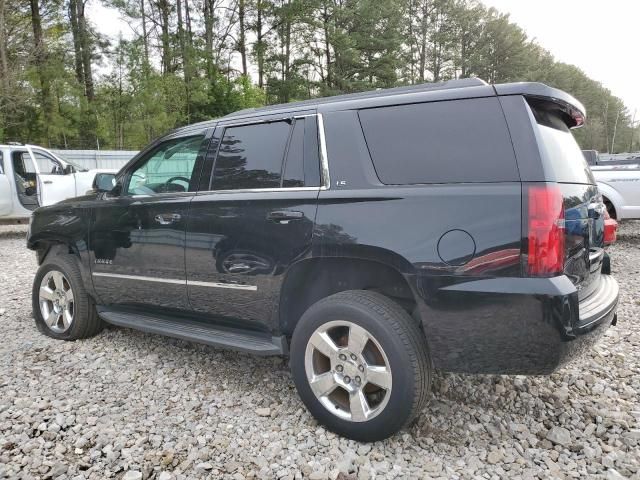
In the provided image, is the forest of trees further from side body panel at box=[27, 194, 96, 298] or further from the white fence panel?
side body panel at box=[27, 194, 96, 298]

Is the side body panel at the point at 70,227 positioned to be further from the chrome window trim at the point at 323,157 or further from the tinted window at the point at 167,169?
the chrome window trim at the point at 323,157

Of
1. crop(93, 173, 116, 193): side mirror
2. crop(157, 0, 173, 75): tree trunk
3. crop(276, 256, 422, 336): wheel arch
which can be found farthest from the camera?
crop(157, 0, 173, 75): tree trunk

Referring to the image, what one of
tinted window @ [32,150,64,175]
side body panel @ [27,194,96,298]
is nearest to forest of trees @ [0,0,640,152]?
tinted window @ [32,150,64,175]

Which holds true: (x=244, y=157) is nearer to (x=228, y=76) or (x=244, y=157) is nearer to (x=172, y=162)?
(x=172, y=162)

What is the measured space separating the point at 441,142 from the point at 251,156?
1.24 meters

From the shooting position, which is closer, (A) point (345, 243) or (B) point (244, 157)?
(A) point (345, 243)

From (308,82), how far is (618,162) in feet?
74.4

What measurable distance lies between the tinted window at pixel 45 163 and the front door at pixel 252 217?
8452 mm

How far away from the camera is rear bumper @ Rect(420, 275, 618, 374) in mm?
2023

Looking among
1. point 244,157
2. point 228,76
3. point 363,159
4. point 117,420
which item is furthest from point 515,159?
→ point 228,76

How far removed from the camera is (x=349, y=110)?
8.70ft

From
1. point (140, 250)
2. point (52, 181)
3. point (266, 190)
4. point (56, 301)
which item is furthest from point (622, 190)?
point (52, 181)

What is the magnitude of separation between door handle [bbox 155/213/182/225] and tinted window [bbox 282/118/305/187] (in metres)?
0.87

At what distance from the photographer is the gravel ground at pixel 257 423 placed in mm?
2305
